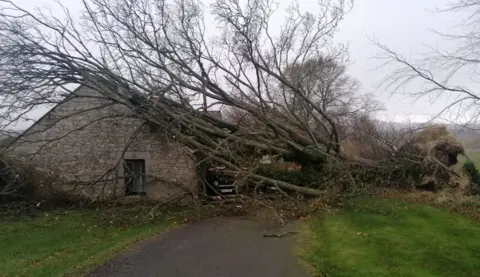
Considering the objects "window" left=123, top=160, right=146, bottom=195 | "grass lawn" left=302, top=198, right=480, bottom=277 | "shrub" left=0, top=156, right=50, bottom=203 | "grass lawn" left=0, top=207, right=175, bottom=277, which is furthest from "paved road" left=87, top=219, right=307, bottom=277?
"shrub" left=0, top=156, right=50, bottom=203

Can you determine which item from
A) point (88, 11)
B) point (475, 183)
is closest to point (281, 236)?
point (475, 183)

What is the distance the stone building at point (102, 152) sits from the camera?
53.7 feet

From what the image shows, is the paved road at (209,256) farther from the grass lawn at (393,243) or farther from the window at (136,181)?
the window at (136,181)

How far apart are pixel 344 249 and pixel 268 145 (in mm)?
7407

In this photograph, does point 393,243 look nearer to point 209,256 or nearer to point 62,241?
point 209,256

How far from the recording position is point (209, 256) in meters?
8.61

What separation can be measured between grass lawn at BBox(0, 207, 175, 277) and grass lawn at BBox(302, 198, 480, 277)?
4391mm

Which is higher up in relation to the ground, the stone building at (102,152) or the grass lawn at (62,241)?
the stone building at (102,152)

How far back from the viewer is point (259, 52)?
15359mm

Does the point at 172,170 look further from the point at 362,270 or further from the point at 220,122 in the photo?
the point at 362,270

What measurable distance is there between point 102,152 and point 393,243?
38.8ft

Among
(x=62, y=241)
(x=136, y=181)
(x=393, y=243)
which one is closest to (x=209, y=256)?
(x=393, y=243)

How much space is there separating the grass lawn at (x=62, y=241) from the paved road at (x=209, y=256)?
22.3 inches

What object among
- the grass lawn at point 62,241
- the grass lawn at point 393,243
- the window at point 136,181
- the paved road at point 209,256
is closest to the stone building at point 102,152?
the window at point 136,181
